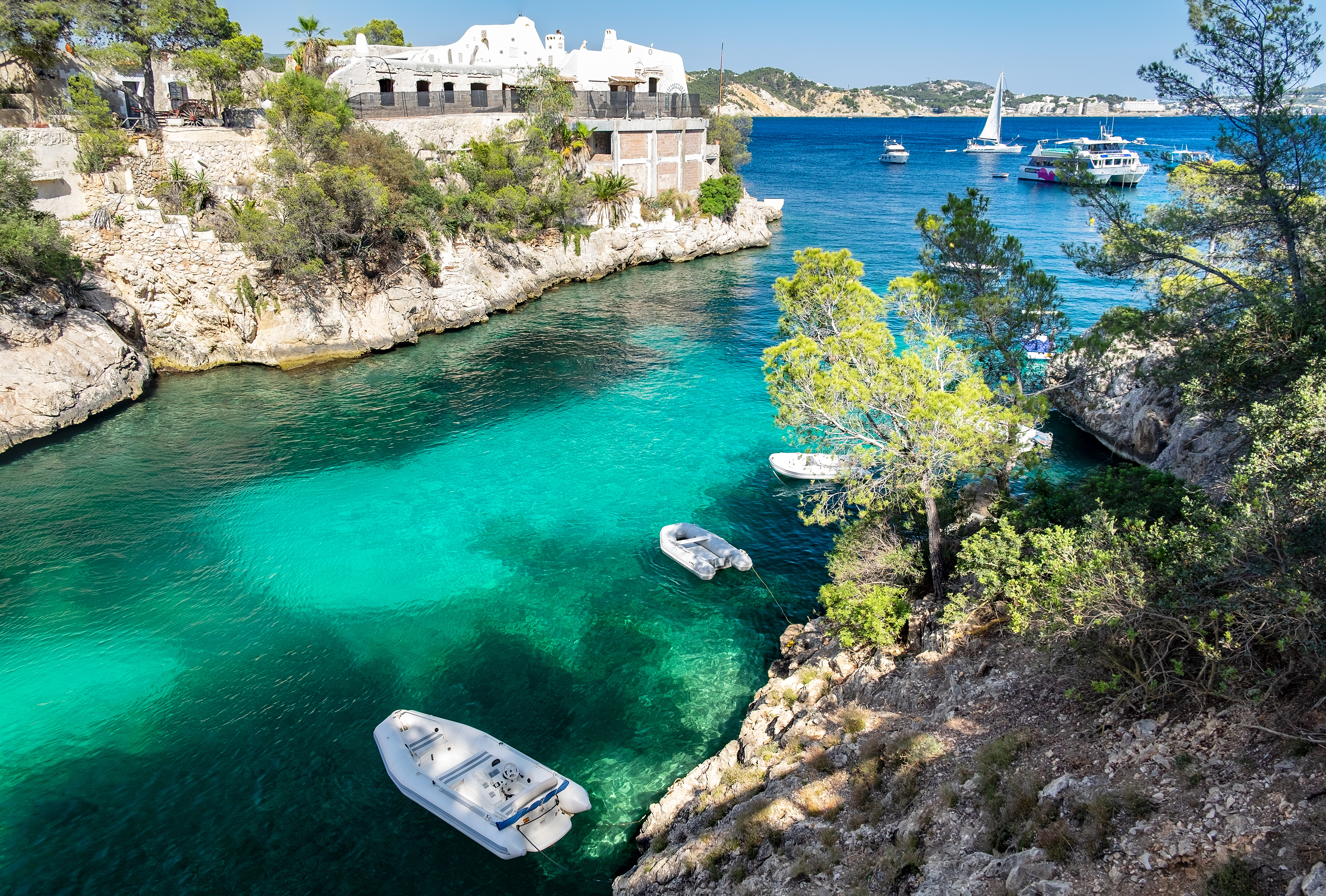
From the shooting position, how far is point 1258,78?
14711mm

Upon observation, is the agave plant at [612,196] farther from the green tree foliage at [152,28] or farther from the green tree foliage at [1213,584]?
the green tree foliage at [1213,584]

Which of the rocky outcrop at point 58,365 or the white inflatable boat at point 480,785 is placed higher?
the rocky outcrop at point 58,365

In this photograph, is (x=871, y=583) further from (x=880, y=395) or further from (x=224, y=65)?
(x=224, y=65)

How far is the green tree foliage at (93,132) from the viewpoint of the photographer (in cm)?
3622

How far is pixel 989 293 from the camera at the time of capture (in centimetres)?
1853

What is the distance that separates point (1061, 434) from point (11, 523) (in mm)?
37610

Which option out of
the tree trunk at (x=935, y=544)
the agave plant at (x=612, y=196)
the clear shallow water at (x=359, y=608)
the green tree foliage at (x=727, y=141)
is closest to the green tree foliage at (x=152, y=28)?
the clear shallow water at (x=359, y=608)

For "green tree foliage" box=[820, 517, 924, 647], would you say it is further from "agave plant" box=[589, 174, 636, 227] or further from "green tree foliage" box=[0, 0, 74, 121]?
"green tree foliage" box=[0, 0, 74, 121]

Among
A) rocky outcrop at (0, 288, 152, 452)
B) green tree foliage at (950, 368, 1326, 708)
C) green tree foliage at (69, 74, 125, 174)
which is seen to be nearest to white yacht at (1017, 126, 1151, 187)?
green tree foliage at (950, 368, 1326, 708)

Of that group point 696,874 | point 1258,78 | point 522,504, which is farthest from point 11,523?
point 1258,78

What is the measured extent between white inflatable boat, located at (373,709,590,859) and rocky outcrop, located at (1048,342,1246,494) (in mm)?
14341

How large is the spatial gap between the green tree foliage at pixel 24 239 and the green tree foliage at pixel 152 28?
10680 mm

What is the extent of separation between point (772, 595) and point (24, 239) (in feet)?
106

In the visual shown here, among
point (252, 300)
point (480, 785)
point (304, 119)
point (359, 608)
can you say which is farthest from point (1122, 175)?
point (480, 785)
